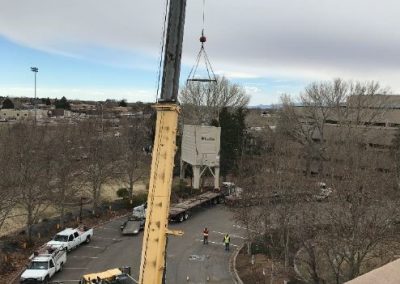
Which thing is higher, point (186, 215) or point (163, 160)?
point (163, 160)

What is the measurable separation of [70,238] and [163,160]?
17897mm

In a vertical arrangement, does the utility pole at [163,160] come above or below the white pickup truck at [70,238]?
above

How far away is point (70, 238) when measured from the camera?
27703mm

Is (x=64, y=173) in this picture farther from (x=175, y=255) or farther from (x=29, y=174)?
(x=175, y=255)

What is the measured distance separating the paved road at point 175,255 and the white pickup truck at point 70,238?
437mm

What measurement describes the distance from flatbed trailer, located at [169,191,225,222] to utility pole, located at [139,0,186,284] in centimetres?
2284

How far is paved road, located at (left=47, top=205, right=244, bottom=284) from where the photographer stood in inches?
944

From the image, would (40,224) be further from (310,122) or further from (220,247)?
(310,122)

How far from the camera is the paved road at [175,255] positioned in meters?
24.0

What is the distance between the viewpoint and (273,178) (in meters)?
26.4

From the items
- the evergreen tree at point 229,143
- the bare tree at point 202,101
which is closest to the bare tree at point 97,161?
the evergreen tree at point 229,143

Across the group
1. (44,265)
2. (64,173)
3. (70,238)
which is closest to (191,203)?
A: (64,173)

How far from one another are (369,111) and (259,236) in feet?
116

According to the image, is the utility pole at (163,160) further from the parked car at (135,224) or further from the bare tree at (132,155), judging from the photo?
the bare tree at (132,155)
